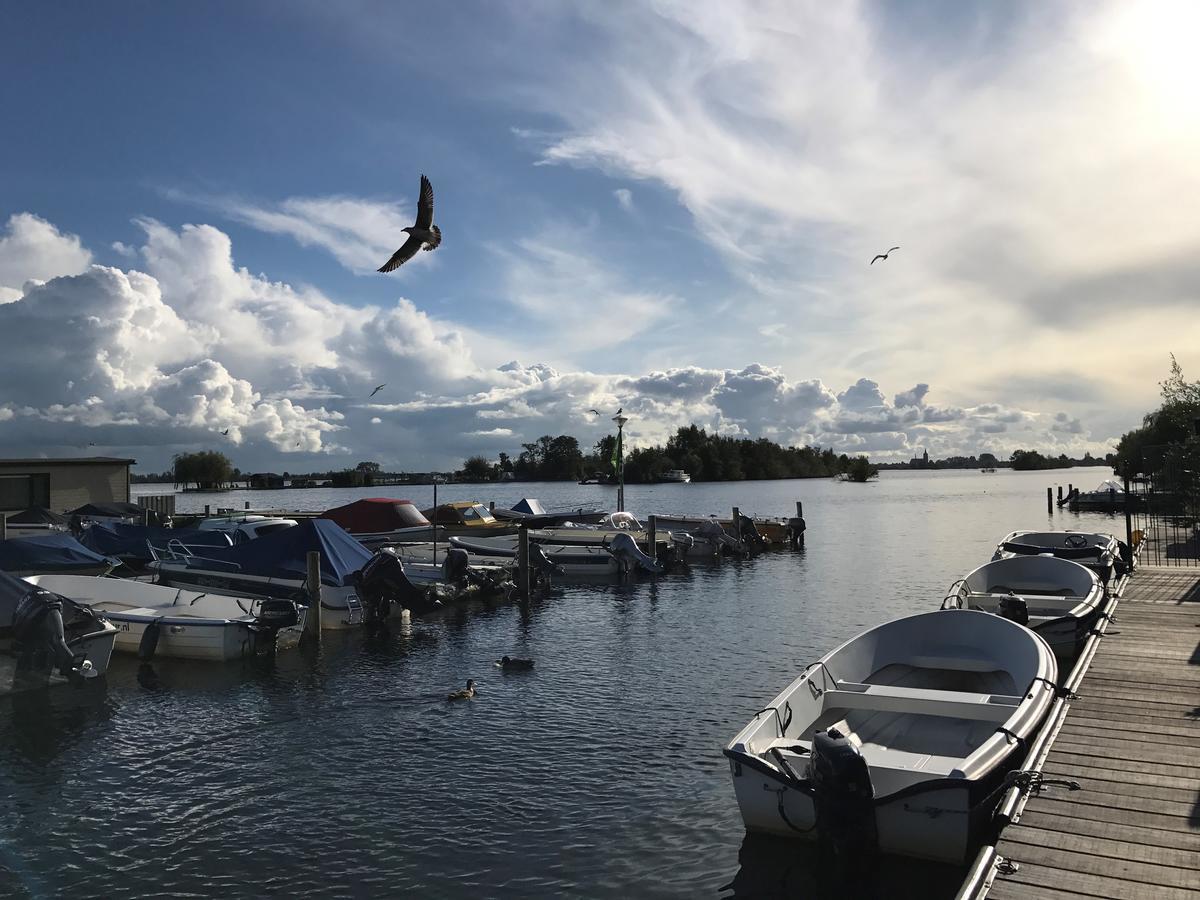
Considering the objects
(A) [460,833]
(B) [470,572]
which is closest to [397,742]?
(A) [460,833]

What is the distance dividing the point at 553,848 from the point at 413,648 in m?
11.5

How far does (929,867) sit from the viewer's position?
8.09m

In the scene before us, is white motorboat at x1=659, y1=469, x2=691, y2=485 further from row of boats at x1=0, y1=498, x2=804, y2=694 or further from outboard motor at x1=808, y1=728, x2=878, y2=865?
outboard motor at x1=808, y1=728, x2=878, y2=865

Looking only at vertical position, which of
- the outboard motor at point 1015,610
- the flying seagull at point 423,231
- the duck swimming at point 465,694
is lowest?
the duck swimming at point 465,694

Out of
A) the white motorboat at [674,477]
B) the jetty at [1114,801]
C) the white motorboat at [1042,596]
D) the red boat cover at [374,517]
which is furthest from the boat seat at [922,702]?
the white motorboat at [674,477]

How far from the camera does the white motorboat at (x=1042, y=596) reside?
49.3 ft

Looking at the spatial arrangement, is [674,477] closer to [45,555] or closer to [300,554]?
[300,554]

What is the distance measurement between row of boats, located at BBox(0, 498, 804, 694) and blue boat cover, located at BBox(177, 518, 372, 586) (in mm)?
36

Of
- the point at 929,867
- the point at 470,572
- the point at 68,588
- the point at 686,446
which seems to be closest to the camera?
the point at 929,867

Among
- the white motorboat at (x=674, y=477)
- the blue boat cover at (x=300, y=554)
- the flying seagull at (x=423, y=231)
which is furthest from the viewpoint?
the white motorboat at (x=674, y=477)

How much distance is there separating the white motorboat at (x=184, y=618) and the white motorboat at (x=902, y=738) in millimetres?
12596

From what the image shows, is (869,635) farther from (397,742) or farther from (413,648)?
(413,648)

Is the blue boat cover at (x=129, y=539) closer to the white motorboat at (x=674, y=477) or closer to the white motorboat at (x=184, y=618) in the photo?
the white motorboat at (x=184, y=618)

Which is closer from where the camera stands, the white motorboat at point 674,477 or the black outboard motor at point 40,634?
the black outboard motor at point 40,634
